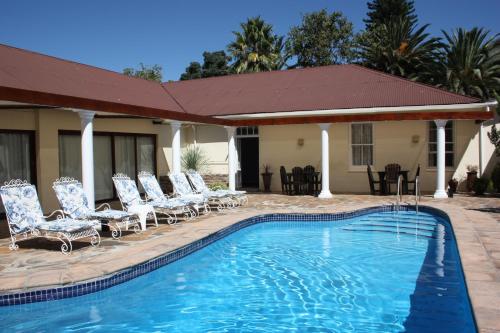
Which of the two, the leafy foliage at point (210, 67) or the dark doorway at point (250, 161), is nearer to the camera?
the dark doorway at point (250, 161)

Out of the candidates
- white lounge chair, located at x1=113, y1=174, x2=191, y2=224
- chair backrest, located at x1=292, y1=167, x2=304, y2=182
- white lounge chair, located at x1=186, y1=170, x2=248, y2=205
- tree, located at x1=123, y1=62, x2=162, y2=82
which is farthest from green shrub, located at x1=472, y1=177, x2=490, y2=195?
tree, located at x1=123, y1=62, x2=162, y2=82

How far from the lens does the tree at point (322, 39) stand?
35084mm

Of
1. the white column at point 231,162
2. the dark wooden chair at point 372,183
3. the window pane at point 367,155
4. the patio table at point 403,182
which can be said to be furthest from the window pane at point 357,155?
the white column at point 231,162

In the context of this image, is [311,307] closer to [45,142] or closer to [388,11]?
[45,142]

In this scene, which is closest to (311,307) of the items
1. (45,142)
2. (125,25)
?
(45,142)

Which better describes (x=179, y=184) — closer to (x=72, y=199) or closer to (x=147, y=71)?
(x=72, y=199)

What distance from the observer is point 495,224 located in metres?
9.50

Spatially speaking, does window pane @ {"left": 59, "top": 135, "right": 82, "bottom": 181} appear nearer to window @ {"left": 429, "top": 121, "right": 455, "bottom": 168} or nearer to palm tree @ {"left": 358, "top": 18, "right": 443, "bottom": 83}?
window @ {"left": 429, "top": 121, "right": 455, "bottom": 168}

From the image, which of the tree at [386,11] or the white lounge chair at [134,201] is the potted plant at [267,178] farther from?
the tree at [386,11]

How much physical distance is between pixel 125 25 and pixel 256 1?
8.06 m

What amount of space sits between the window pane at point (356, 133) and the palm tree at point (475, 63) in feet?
45.2

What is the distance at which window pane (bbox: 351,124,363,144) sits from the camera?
17516 millimetres

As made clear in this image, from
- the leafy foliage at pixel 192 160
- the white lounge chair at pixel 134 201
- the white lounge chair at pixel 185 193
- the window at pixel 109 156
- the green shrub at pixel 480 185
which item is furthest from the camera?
the leafy foliage at pixel 192 160

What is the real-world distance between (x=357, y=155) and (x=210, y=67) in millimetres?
28163
